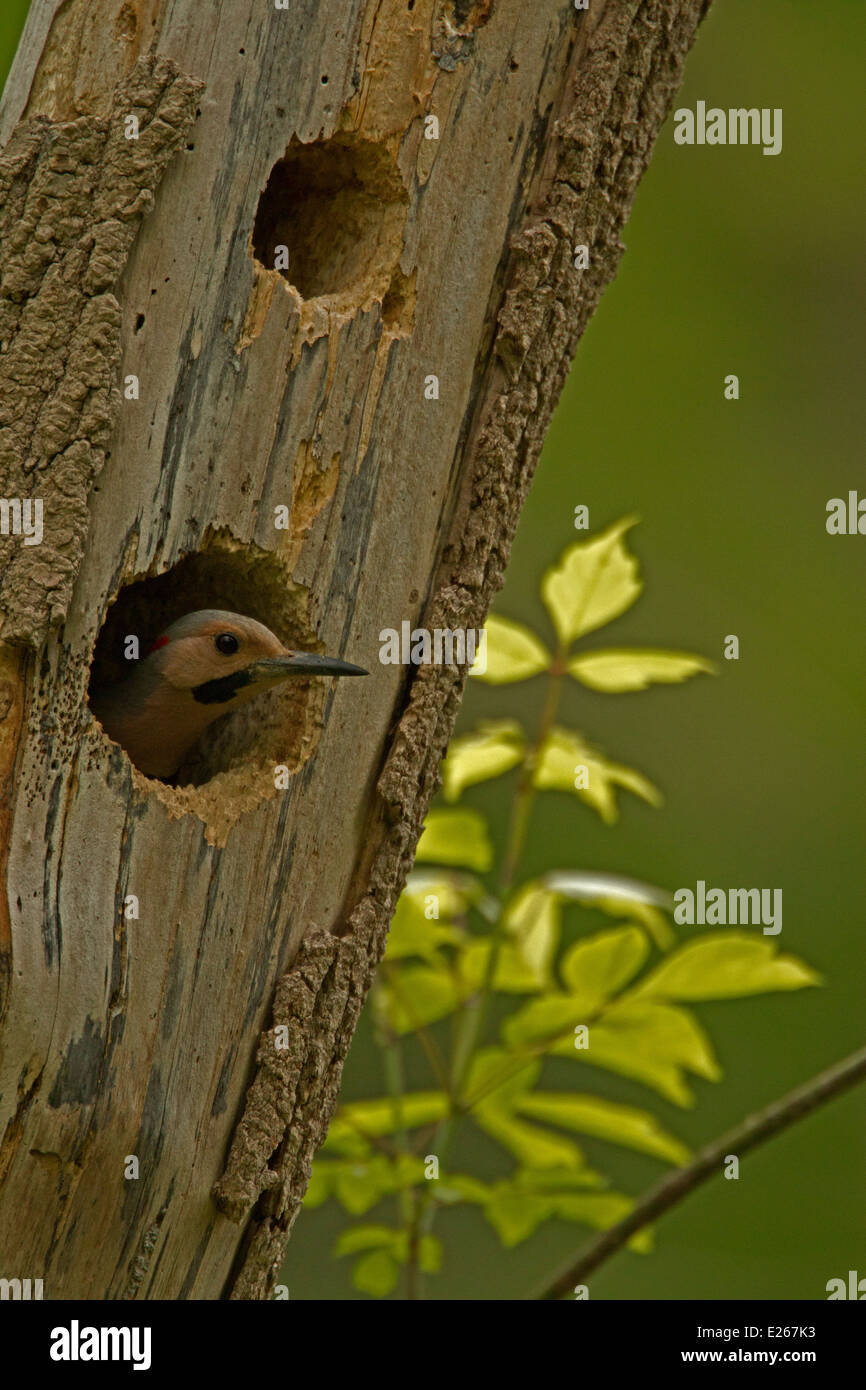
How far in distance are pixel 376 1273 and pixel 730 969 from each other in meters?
0.95

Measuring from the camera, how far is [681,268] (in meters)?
8.04

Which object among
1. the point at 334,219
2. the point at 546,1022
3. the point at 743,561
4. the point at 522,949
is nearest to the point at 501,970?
the point at 522,949

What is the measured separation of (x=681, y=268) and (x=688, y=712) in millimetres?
2507

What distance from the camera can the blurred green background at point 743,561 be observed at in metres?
7.38

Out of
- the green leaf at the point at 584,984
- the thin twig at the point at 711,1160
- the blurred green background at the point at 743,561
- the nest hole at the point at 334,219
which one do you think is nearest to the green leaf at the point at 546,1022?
the green leaf at the point at 584,984

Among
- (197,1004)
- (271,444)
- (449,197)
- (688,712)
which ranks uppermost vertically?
(688,712)

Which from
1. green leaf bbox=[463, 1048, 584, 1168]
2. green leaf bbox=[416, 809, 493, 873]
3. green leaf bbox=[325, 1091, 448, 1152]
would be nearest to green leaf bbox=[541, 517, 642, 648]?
green leaf bbox=[416, 809, 493, 873]

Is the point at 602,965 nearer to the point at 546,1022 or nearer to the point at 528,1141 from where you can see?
the point at 546,1022

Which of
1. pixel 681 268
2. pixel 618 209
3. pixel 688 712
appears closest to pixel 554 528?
pixel 688 712

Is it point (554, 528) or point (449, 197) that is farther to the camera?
point (554, 528)

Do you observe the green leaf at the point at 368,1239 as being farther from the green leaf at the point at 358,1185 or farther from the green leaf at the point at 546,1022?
the green leaf at the point at 546,1022

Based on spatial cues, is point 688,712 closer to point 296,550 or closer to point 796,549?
point 796,549

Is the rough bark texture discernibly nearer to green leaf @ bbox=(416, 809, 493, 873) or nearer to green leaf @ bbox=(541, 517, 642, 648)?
green leaf @ bbox=(541, 517, 642, 648)

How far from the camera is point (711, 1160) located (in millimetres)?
2643
